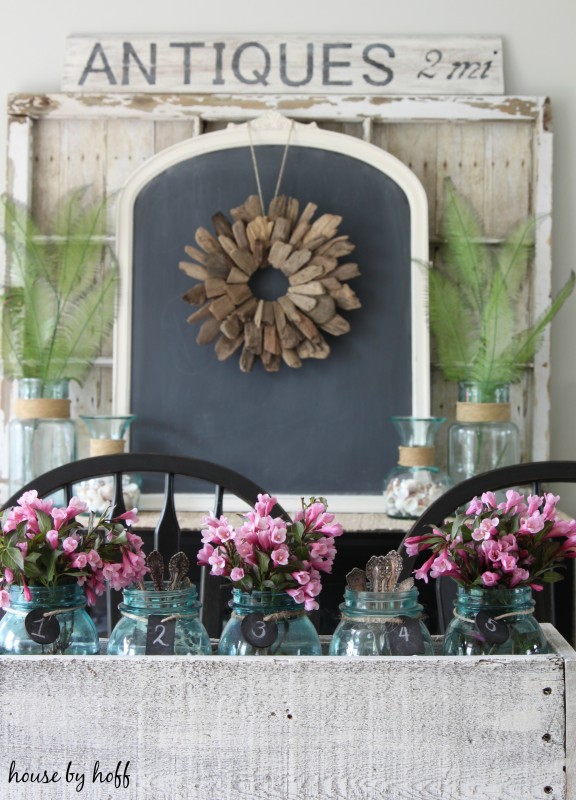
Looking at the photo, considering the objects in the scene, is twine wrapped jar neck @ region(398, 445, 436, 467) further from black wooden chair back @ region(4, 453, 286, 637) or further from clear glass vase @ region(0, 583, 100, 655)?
clear glass vase @ region(0, 583, 100, 655)

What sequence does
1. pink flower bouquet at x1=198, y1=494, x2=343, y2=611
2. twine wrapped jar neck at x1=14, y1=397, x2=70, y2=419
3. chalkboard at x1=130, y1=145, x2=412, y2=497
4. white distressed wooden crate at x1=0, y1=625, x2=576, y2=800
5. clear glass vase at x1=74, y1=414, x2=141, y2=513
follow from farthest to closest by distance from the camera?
1. chalkboard at x1=130, y1=145, x2=412, y2=497
2. twine wrapped jar neck at x1=14, y1=397, x2=70, y2=419
3. clear glass vase at x1=74, y1=414, x2=141, y2=513
4. pink flower bouquet at x1=198, y1=494, x2=343, y2=611
5. white distressed wooden crate at x1=0, y1=625, x2=576, y2=800

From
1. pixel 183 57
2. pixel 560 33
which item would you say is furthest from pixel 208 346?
pixel 560 33

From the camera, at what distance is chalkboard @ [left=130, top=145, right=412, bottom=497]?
2.68m

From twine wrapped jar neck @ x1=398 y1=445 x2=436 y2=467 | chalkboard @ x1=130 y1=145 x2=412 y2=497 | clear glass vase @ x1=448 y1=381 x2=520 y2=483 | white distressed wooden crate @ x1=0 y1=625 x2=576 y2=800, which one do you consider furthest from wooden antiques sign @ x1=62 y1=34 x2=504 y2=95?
white distressed wooden crate @ x1=0 y1=625 x2=576 y2=800

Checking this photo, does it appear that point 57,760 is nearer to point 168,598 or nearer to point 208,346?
point 168,598

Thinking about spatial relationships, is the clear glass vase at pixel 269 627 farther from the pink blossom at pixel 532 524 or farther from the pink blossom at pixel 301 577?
the pink blossom at pixel 532 524

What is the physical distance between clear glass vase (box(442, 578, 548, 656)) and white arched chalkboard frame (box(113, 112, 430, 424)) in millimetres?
1723

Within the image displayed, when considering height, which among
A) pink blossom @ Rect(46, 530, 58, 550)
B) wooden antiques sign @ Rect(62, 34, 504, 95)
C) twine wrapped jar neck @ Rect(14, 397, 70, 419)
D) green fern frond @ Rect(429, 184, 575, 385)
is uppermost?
wooden antiques sign @ Rect(62, 34, 504, 95)

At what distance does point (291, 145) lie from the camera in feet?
8.82

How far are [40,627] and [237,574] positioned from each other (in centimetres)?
19

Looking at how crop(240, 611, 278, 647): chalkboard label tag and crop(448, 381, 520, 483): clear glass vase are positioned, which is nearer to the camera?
crop(240, 611, 278, 647): chalkboard label tag

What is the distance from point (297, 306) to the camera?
2.64m

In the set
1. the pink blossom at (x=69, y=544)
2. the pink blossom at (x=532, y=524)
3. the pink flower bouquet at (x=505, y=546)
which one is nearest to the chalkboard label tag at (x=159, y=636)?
the pink blossom at (x=69, y=544)

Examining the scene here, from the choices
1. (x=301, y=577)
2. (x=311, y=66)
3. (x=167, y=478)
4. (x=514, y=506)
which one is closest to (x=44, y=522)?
(x=301, y=577)
